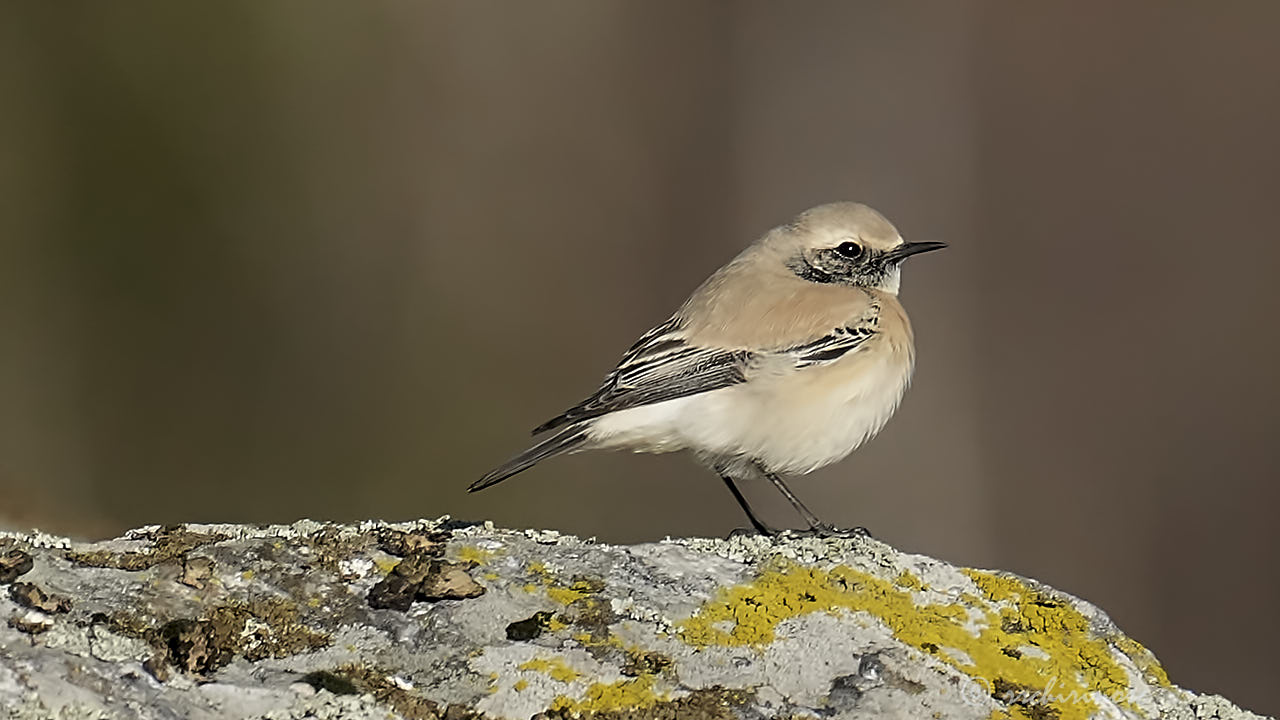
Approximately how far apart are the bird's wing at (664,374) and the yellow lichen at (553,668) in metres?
2.78

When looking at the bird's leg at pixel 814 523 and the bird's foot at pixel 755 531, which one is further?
the bird's leg at pixel 814 523

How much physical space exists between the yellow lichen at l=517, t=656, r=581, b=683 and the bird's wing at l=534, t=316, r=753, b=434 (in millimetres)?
2779

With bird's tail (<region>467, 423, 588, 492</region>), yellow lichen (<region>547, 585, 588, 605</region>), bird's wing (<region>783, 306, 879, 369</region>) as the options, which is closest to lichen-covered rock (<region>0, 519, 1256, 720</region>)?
yellow lichen (<region>547, 585, 588, 605</region>)

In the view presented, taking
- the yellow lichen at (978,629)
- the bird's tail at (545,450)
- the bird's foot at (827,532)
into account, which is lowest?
the yellow lichen at (978,629)

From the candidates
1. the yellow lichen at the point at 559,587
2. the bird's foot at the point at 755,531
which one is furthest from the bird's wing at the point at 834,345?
the yellow lichen at the point at 559,587

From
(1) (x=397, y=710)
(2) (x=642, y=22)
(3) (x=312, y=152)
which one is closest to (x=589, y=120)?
(2) (x=642, y=22)

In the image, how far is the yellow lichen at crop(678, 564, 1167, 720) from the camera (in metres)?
2.88

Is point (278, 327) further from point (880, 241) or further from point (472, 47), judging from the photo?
point (880, 241)

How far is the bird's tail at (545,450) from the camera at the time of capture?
16.9 feet

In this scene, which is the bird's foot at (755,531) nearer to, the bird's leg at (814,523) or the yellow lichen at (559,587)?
the bird's leg at (814,523)

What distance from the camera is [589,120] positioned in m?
12.0

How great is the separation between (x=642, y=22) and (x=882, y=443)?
4.36 meters

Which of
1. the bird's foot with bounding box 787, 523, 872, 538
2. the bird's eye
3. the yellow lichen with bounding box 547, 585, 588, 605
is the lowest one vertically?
the bird's foot with bounding box 787, 523, 872, 538

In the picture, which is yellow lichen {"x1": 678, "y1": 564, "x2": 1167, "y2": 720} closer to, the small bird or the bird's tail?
the small bird
